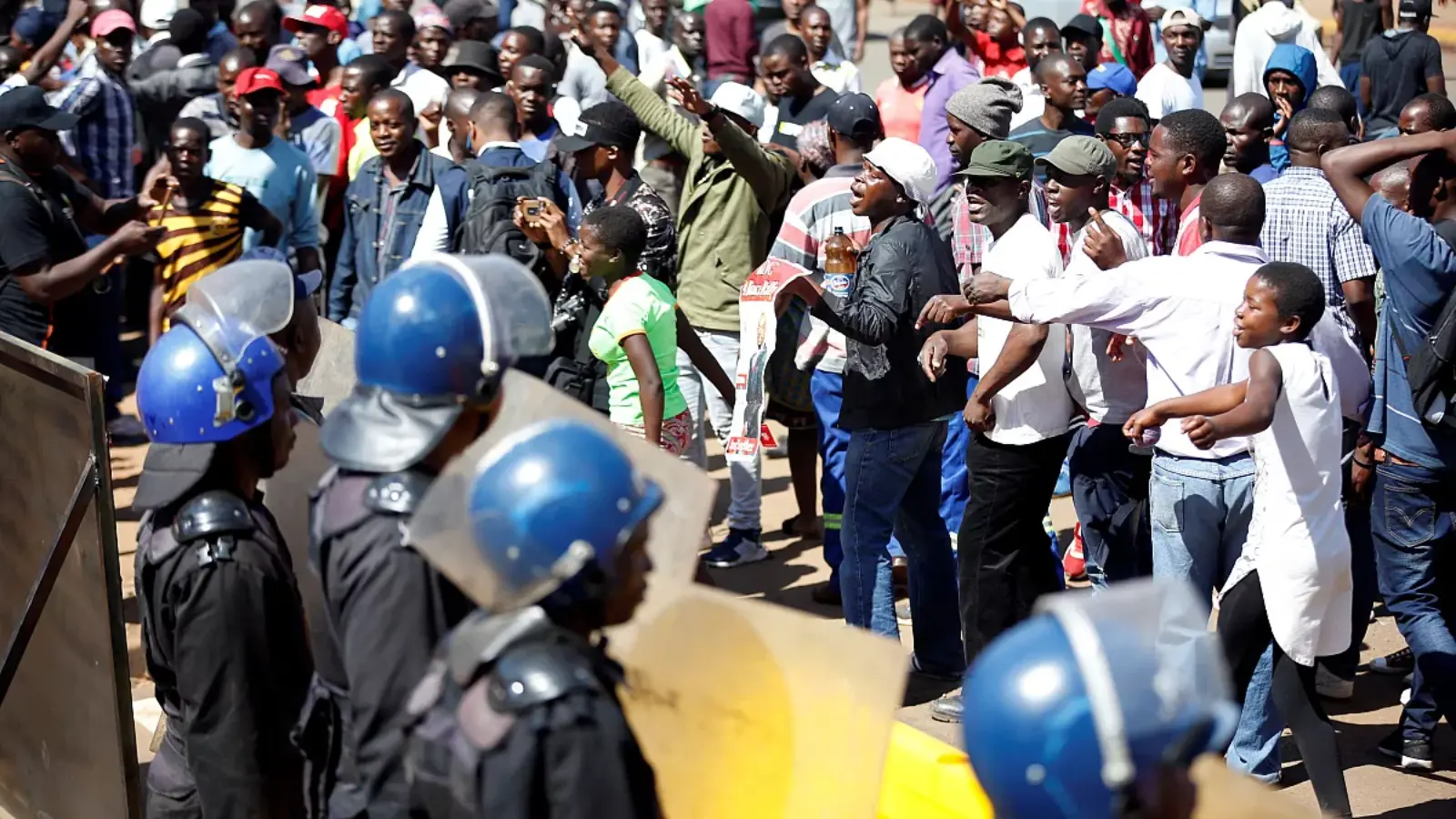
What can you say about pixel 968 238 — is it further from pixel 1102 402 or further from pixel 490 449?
pixel 490 449

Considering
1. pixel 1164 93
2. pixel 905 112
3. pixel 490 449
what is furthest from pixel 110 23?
pixel 490 449

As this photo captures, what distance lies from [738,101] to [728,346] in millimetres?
1539

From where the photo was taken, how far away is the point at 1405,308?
5.27 metres

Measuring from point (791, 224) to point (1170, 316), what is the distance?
2423mm

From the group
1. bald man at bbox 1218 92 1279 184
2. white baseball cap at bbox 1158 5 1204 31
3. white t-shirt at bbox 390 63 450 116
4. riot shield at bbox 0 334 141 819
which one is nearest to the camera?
riot shield at bbox 0 334 141 819

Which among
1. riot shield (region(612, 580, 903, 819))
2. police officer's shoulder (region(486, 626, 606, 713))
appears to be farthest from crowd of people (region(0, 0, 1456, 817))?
riot shield (region(612, 580, 903, 819))

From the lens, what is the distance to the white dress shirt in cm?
480

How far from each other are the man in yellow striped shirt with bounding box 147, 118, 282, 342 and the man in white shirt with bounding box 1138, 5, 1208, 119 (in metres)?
5.18

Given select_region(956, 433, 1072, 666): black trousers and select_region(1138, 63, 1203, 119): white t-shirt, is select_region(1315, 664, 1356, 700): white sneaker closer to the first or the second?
select_region(956, 433, 1072, 666): black trousers

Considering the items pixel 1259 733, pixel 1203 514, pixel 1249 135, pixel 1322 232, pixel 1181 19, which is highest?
pixel 1181 19

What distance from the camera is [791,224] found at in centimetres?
697

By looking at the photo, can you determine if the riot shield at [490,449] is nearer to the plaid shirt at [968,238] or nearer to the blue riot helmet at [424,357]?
the blue riot helmet at [424,357]

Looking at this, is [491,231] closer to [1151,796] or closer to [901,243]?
[901,243]

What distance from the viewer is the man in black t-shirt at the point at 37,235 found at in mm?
7129
